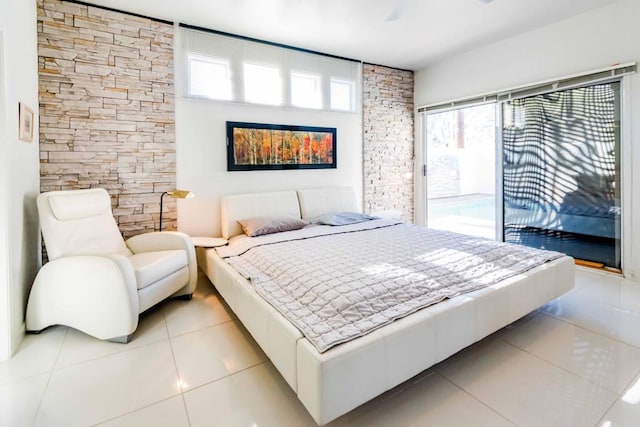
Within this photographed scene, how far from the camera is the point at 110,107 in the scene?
130 inches

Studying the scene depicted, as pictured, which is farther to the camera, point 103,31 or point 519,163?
point 519,163

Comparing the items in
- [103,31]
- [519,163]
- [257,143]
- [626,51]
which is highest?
[103,31]

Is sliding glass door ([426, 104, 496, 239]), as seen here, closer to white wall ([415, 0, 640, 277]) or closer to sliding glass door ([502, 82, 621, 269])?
sliding glass door ([502, 82, 621, 269])

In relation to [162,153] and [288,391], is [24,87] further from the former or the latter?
[288,391]

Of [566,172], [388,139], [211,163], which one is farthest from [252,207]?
[566,172]

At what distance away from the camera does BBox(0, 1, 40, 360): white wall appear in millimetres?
2137

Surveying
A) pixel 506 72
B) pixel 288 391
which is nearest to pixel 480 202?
pixel 506 72

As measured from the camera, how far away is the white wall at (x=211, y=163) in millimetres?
3709

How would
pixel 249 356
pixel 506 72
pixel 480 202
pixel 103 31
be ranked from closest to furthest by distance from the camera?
1. pixel 249 356
2. pixel 103 31
3. pixel 506 72
4. pixel 480 202

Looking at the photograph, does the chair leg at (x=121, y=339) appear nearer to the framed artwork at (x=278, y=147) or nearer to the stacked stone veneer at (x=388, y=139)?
the framed artwork at (x=278, y=147)

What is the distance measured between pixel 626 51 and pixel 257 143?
3.99m

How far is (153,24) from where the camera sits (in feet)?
11.4

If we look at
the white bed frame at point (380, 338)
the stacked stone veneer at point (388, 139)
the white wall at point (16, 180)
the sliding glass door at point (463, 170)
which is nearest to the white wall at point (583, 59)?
the sliding glass door at point (463, 170)

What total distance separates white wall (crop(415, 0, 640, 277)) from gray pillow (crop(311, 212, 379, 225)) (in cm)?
Answer: 244
